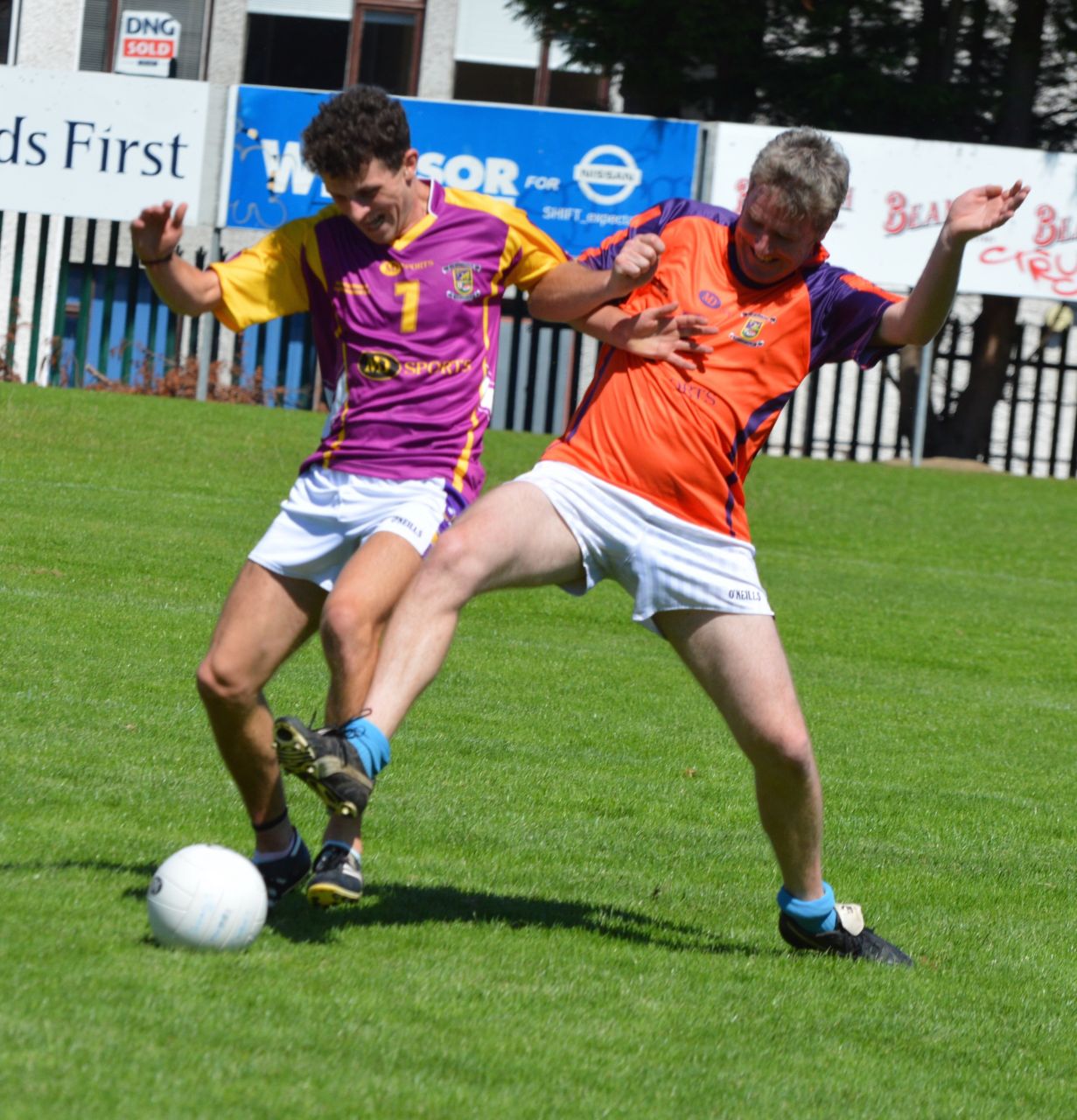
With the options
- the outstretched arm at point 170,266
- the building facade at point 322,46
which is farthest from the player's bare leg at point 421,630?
the building facade at point 322,46

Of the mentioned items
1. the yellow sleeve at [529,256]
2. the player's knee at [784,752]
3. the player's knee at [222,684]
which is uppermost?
the yellow sleeve at [529,256]

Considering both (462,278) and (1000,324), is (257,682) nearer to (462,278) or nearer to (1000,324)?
(462,278)

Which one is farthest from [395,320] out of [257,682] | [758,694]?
[758,694]

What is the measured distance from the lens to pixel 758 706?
196 inches

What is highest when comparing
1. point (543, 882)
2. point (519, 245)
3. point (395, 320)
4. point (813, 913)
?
point (519, 245)

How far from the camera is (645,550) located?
4.96 metres

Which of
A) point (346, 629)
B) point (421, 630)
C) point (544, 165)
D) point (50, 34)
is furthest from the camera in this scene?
point (50, 34)

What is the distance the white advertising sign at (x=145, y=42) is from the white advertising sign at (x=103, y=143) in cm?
544

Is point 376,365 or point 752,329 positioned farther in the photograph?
point 752,329

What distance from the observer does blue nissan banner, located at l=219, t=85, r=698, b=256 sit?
20.1m

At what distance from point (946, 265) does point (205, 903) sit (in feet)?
8.46

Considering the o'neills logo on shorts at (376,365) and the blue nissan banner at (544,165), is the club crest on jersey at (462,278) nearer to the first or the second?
the o'neills logo on shorts at (376,365)

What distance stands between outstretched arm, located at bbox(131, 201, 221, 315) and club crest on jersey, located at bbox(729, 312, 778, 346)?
145 cm

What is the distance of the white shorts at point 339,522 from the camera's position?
495 cm
